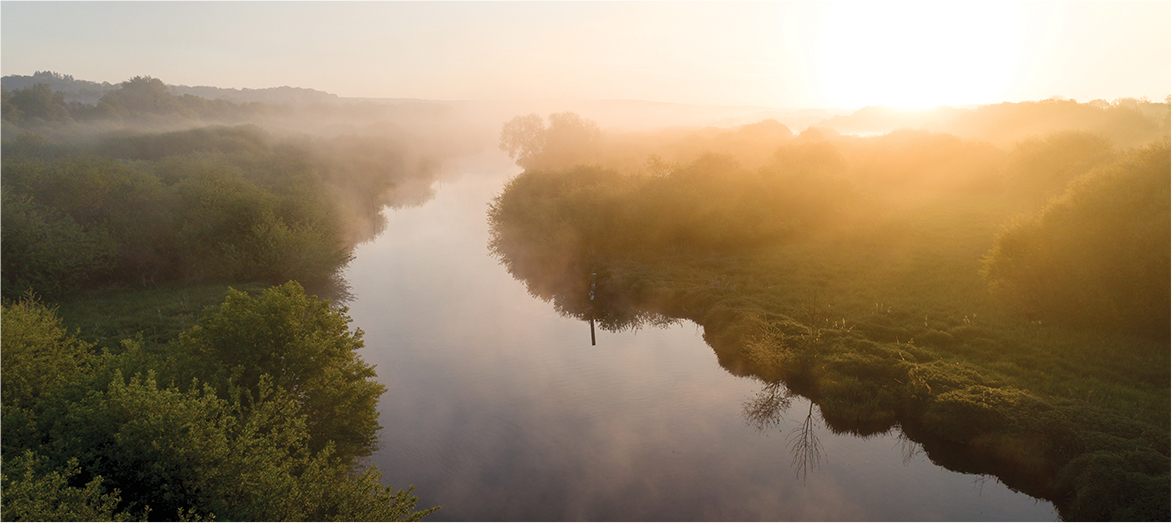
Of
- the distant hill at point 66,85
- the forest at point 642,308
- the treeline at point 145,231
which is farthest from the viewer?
the distant hill at point 66,85

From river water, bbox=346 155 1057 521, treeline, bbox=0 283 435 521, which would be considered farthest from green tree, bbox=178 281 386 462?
river water, bbox=346 155 1057 521

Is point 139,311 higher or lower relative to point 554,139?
lower

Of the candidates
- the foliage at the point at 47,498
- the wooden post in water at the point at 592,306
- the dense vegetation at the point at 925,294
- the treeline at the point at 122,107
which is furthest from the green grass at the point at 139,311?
the treeline at the point at 122,107

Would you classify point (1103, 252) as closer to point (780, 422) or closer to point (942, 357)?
point (942, 357)

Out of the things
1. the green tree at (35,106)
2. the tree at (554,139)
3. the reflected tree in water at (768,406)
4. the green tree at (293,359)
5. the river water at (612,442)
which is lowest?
the river water at (612,442)

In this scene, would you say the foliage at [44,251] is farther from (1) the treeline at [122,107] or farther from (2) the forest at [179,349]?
(1) the treeline at [122,107]

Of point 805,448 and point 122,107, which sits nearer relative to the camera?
point 805,448

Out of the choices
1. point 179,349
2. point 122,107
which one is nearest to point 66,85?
point 122,107

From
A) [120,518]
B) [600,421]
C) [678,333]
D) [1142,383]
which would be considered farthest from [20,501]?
[1142,383]
